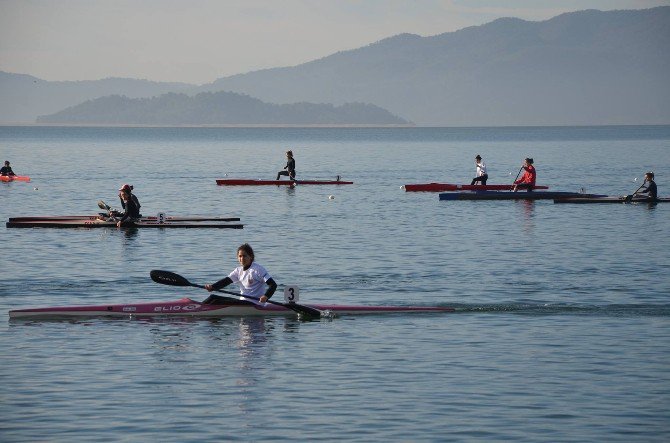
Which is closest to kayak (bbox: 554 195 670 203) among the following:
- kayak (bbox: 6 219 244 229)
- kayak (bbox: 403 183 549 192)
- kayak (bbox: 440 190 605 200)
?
kayak (bbox: 440 190 605 200)

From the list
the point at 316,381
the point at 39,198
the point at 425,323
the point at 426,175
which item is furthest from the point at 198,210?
the point at 426,175

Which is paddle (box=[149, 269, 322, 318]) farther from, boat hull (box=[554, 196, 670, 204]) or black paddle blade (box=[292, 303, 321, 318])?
boat hull (box=[554, 196, 670, 204])

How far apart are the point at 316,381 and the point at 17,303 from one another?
1053cm

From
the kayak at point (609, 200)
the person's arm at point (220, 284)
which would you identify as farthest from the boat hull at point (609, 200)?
the person's arm at point (220, 284)

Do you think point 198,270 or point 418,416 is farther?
point 198,270

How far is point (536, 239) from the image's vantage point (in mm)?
43031

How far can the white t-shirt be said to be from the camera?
79.2 ft

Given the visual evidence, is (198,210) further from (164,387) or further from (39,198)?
(164,387)

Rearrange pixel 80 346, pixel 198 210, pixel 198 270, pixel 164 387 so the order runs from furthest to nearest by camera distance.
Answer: pixel 198 210, pixel 198 270, pixel 80 346, pixel 164 387

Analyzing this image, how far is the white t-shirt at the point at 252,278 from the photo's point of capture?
24125mm

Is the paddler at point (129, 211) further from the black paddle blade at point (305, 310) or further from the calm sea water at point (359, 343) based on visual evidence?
the black paddle blade at point (305, 310)

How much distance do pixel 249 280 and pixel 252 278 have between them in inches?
3.5

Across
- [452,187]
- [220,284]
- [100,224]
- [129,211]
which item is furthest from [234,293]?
[452,187]

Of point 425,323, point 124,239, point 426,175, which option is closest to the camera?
point 425,323
